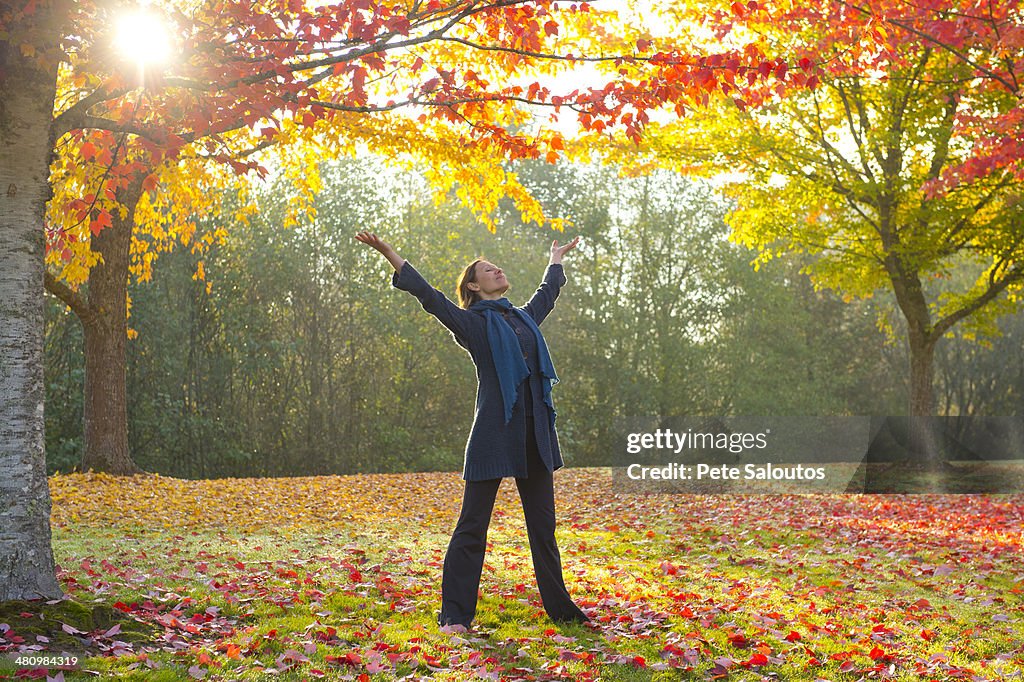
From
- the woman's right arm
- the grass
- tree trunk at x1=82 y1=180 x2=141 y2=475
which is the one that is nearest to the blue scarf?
the woman's right arm

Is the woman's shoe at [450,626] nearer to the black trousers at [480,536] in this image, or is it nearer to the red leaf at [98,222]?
the black trousers at [480,536]

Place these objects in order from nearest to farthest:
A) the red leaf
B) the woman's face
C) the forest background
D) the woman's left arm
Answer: the woman's face → the woman's left arm → the red leaf → the forest background

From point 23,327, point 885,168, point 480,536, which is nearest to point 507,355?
point 480,536

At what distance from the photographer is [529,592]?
18.0 ft

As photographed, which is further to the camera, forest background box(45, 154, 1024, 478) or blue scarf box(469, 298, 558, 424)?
forest background box(45, 154, 1024, 478)

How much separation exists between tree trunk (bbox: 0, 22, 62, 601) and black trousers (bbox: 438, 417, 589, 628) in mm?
1868

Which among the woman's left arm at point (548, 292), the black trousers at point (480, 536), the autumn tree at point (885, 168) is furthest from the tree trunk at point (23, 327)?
the autumn tree at point (885, 168)

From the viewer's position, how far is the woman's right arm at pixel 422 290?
4199 mm

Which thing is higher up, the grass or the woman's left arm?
the woman's left arm

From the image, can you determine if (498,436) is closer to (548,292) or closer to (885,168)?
(548,292)

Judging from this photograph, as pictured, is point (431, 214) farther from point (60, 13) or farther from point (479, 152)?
point (60, 13)

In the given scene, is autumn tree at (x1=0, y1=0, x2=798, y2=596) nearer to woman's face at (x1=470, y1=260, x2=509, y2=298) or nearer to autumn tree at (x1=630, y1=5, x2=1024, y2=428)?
woman's face at (x1=470, y1=260, x2=509, y2=298)

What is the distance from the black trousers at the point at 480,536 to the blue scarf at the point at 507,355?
208mm

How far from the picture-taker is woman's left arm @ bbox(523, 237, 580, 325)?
490 cm
